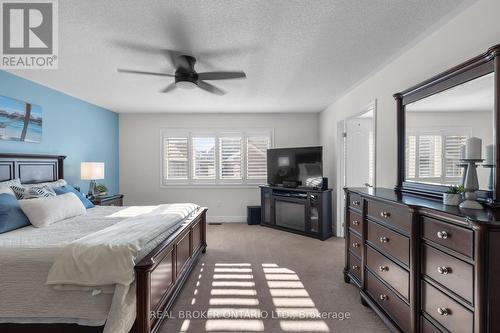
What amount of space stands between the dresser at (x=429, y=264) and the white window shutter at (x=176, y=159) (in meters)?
4.27

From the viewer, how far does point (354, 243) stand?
2629mm

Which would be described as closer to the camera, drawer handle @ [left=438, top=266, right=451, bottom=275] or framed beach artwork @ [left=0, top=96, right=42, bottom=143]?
drawer handle @ [left=438, top=266, right=451, bottom=275]

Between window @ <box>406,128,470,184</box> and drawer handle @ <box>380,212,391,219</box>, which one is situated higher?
window @ <box>406,128,470,184</box>

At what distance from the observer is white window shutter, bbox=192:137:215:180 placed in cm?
574

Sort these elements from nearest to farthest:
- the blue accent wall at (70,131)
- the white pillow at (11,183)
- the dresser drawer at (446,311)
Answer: the dresser drawer at (446,311) → the white pillow at (11,183) → the blue accent wall at (70,131)

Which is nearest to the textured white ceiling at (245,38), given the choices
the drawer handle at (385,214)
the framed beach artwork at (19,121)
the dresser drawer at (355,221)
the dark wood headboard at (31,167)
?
the framed beach artwork at (19,121)

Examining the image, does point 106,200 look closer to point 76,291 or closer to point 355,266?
point 76,291

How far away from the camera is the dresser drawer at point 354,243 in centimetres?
250

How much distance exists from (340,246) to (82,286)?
369 centimetres

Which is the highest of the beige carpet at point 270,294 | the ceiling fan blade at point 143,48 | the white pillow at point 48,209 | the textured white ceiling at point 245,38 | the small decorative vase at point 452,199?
the textured white ceiling at point 245,38

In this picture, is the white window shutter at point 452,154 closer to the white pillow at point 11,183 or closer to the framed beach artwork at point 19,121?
the white pillow at point 11,183

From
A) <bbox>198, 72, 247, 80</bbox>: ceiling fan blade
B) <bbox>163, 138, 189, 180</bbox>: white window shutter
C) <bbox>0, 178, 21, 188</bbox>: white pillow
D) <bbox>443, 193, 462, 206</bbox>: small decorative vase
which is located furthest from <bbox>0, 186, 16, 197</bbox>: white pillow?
<bbox>443, 193, 462, 206</bbox>: small decorative vase

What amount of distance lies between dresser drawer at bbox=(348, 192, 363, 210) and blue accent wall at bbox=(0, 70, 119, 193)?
14.0 ft

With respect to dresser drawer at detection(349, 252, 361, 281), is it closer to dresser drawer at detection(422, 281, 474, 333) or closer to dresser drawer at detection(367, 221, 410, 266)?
dresser drawer at detection(367, 221, 410, 266)
